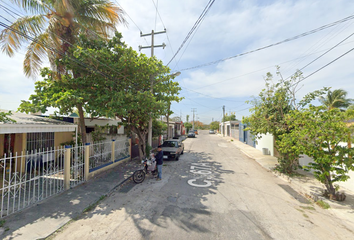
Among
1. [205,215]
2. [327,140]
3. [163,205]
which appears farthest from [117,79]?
[327,140]

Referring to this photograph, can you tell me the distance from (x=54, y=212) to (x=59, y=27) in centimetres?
781

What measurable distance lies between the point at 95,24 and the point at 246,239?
10.6 metres

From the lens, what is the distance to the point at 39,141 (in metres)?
8.39

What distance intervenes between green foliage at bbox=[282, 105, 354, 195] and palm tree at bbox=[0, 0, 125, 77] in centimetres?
964

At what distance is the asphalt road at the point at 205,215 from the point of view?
12.2ft

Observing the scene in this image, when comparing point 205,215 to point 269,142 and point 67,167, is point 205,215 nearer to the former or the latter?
point 67,167

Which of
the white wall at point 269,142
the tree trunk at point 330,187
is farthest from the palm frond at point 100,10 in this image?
the white wall at point 269,142

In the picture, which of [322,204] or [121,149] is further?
[121,149]

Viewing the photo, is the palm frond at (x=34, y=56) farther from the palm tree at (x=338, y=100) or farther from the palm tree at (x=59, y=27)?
the palm tree at (x=338, y=100)

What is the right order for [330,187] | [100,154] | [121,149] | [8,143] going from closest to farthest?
1. [330,187]
2. [8,143]
3. [100,154]
4. [121,149]

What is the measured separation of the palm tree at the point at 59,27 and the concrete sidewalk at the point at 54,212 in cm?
306

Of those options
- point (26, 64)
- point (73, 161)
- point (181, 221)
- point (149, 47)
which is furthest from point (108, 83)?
point (181, 221)

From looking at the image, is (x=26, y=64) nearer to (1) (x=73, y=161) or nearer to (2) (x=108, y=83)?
(2) (x=108, y=83)

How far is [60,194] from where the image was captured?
558 centimetres
